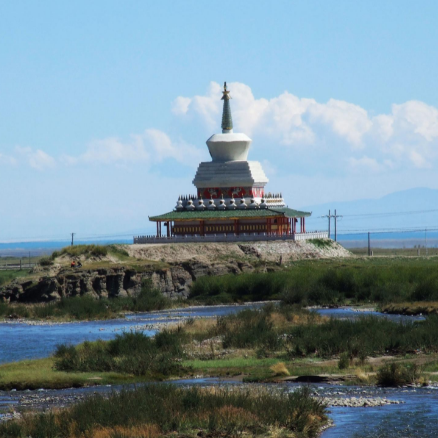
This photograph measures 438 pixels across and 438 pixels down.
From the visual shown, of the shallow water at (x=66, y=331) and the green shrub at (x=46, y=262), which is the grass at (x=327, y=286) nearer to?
the shallow water at (x=66, y=331)

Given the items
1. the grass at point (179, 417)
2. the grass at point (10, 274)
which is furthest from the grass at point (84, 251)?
the grass at point (179, 417)

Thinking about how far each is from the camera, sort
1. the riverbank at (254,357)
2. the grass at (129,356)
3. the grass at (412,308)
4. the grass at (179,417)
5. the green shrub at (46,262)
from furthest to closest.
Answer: the green shrub at (46,262) < the grass at (412,308) < the grass at (129,356) < the riverbank at (254,357) < the grass at (179,417)

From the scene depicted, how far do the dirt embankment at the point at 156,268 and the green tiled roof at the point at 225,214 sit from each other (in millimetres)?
4171

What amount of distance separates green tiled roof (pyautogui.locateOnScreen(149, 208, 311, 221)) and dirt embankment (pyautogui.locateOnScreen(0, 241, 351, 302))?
417cm

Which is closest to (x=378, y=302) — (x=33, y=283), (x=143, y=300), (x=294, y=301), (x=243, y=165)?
(x=294, y=301)

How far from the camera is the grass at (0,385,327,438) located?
989 inches

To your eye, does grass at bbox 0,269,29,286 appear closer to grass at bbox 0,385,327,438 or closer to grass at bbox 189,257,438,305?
grass at bbox 189,257,438,305

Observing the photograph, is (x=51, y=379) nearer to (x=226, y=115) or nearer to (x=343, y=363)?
(x=343, y=363)

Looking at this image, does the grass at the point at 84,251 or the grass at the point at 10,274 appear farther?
the grass at the point at 10,274

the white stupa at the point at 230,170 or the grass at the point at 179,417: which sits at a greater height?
the white stupa at the point at 230,170

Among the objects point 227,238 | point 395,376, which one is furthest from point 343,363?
point 227,238

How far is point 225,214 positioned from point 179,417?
73282 mm

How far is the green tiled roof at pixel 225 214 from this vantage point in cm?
9869

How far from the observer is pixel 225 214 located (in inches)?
3915
